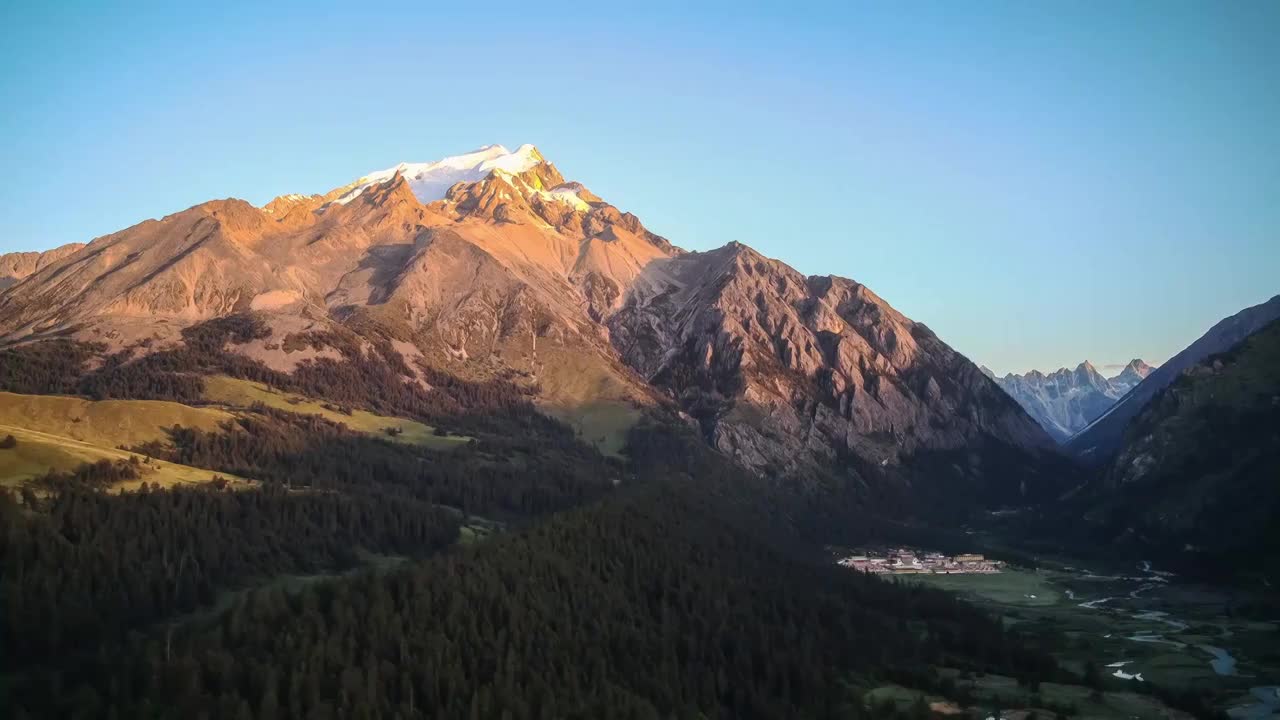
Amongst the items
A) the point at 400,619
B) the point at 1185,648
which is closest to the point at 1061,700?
the point at 1185,648

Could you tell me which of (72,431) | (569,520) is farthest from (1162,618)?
(72,431)

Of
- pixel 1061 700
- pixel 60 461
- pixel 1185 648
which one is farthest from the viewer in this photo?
pixel 1185 648

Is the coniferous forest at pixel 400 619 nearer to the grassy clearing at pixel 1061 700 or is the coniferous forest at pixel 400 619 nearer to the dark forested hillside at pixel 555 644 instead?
the dark forested hillside at pixel 555 644

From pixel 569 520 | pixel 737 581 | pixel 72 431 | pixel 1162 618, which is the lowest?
pixel 1162 618

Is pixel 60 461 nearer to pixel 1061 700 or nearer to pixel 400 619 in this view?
pixel 400 619

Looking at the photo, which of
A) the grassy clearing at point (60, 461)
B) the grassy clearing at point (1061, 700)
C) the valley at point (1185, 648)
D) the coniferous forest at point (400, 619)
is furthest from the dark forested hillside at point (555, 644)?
Result: the grassy clearing at point (60, 461)

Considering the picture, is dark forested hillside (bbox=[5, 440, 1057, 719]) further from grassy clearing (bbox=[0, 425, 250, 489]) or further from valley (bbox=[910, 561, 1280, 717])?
grassy clearing (bbox=[0, 425, 250, 489])

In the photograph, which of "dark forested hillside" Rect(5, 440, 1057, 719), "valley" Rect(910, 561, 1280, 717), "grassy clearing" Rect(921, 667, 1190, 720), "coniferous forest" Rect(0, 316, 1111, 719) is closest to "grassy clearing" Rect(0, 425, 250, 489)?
"coniferous forest" Rect(0, 316, 1111, 719)

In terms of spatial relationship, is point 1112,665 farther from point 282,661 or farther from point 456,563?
point 282,661

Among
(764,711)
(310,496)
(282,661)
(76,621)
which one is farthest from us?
(310,496)
